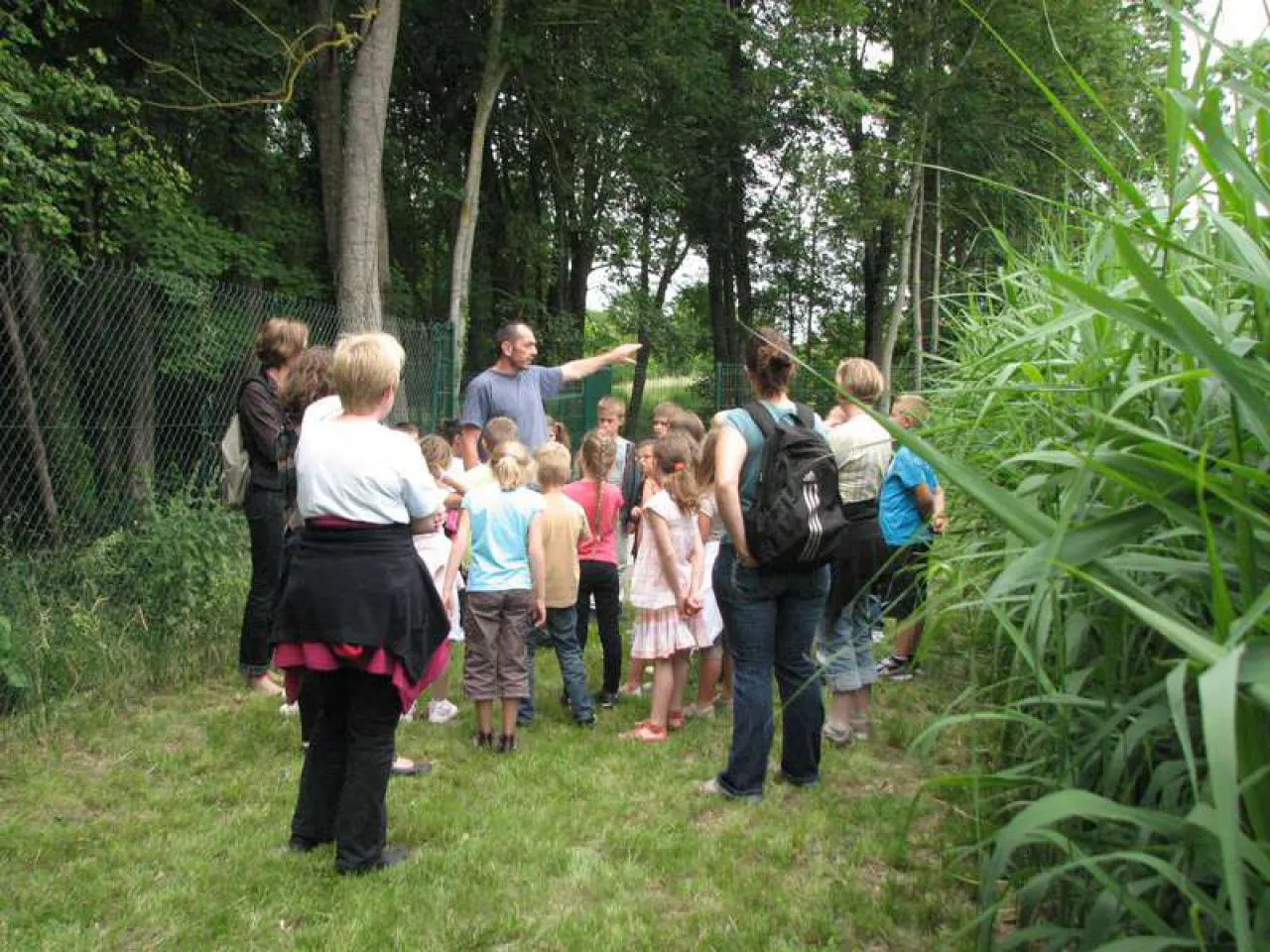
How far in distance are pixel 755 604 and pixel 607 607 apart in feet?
6.59

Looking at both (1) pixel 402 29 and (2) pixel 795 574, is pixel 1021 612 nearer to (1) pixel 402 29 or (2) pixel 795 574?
(2) pixel 795 574

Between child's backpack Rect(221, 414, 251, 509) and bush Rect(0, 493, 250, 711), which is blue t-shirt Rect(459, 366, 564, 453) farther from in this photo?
bush Rect(0, 493, 250, 711)

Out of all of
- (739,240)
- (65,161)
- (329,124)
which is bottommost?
(65,161)

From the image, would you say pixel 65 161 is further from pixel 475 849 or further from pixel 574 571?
pixel 475 849

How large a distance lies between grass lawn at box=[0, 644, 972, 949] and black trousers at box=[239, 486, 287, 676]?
526 mm

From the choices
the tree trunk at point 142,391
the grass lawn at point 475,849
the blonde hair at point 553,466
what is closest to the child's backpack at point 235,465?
the grass lawn at point 475,849

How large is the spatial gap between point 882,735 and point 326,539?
317 cm

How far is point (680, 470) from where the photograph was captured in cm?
547

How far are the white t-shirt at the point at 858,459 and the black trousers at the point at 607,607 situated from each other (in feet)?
4.84

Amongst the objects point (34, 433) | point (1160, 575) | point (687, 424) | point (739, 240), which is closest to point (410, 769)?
point (687, 424)

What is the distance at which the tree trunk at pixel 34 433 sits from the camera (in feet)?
21.4

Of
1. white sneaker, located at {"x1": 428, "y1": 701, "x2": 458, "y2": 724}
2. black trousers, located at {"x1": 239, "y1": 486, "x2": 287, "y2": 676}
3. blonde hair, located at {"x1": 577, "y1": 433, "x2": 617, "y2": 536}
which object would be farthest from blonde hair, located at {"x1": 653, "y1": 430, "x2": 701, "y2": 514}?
black trousers, located at {"x1": 239, "y1": 486, "x2": 287, "y2": 676}

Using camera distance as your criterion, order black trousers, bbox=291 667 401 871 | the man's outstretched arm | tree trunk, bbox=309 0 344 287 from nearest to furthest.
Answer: black trousers, bbox=291 667 401 871
the man's outstretched arm
tree trunk, bbox=309 0 344 287

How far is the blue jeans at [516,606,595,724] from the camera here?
5.62 metres
